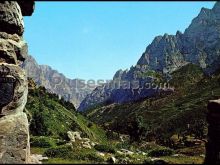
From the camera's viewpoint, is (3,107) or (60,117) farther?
(60,117)

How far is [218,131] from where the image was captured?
36281 millimetres

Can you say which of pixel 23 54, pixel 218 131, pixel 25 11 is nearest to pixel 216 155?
pixel 218 131

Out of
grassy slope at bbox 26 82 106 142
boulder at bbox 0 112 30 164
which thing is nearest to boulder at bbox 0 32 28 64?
boulder at bbox 0 112 30 164

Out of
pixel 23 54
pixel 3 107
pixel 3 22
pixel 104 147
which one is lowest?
pixel 104 147

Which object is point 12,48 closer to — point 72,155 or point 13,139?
point 13,139

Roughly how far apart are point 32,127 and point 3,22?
73.7 m

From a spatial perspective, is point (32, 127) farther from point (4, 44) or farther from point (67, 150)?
point (4, 44)

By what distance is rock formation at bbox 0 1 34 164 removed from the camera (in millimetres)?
40250

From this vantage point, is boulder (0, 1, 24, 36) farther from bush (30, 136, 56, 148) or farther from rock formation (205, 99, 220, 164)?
rock formation (205, 99, 220, 164)

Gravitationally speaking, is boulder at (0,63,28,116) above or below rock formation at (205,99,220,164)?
above

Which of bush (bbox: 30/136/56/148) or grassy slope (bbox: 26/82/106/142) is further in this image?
grassy slope (bbox: 26/82/106/142)

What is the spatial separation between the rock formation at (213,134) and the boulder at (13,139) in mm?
17490

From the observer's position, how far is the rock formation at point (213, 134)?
117ft

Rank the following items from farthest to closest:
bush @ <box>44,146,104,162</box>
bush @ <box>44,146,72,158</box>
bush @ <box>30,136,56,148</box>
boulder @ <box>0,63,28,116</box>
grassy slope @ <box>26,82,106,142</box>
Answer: grassy slope @ <box>26,82,106,142</box> < bush @ <box>30,136,56,148</box> < bush @ <box>44,146,72,158</box> < bush @ <box>44,146,104,162</box> < boulder @ <box>0,63,28,116</box>
